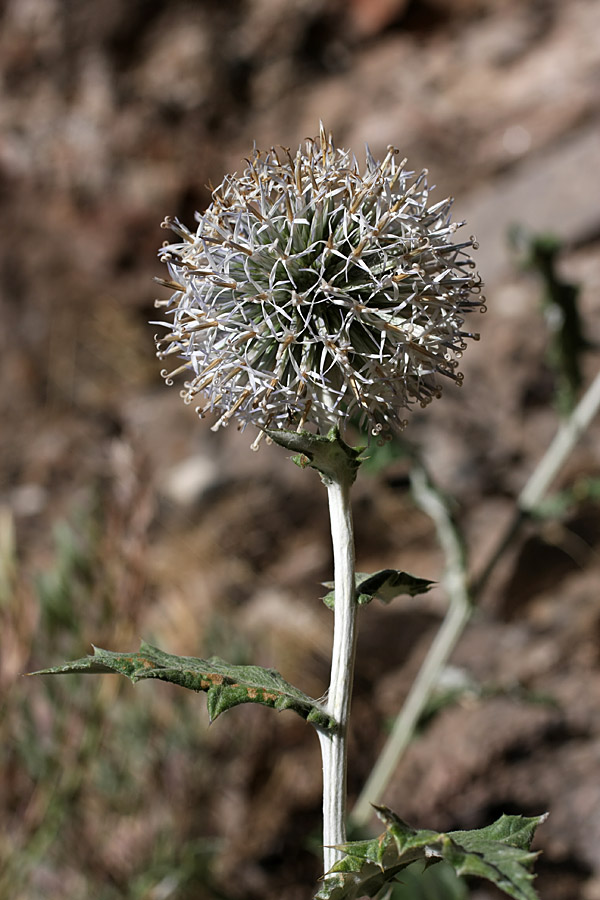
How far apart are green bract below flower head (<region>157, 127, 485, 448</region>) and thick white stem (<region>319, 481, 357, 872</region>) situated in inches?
6.9

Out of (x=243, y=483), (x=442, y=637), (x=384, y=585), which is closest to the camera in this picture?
(x=384, y=585)

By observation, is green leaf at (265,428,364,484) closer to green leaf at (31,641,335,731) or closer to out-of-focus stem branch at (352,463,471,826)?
green leaf at (31,641,335,731)

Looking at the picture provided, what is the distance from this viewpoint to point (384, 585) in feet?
3.99

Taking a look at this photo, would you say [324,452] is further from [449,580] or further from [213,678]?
[449,580]

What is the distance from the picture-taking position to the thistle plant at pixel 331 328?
115cm

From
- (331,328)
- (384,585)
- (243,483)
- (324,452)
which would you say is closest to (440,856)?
(384,585)

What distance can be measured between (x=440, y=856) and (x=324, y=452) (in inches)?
23.5

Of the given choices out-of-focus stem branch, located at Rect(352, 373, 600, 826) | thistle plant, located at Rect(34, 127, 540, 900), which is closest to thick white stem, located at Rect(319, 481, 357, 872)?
thistle plant, located at Rect(34, 127, 540, 900)

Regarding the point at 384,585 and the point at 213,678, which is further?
the point at 384,585

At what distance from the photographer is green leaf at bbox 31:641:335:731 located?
1024 millimetres

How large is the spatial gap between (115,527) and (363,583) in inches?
52.7

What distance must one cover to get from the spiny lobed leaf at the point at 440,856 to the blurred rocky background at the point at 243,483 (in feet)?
2.69

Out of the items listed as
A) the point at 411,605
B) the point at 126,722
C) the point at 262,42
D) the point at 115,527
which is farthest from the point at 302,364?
the point at 262,42

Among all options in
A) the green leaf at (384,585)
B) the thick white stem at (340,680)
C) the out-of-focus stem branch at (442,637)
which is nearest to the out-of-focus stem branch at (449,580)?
the out-of-focus stem branch at (442,637)
